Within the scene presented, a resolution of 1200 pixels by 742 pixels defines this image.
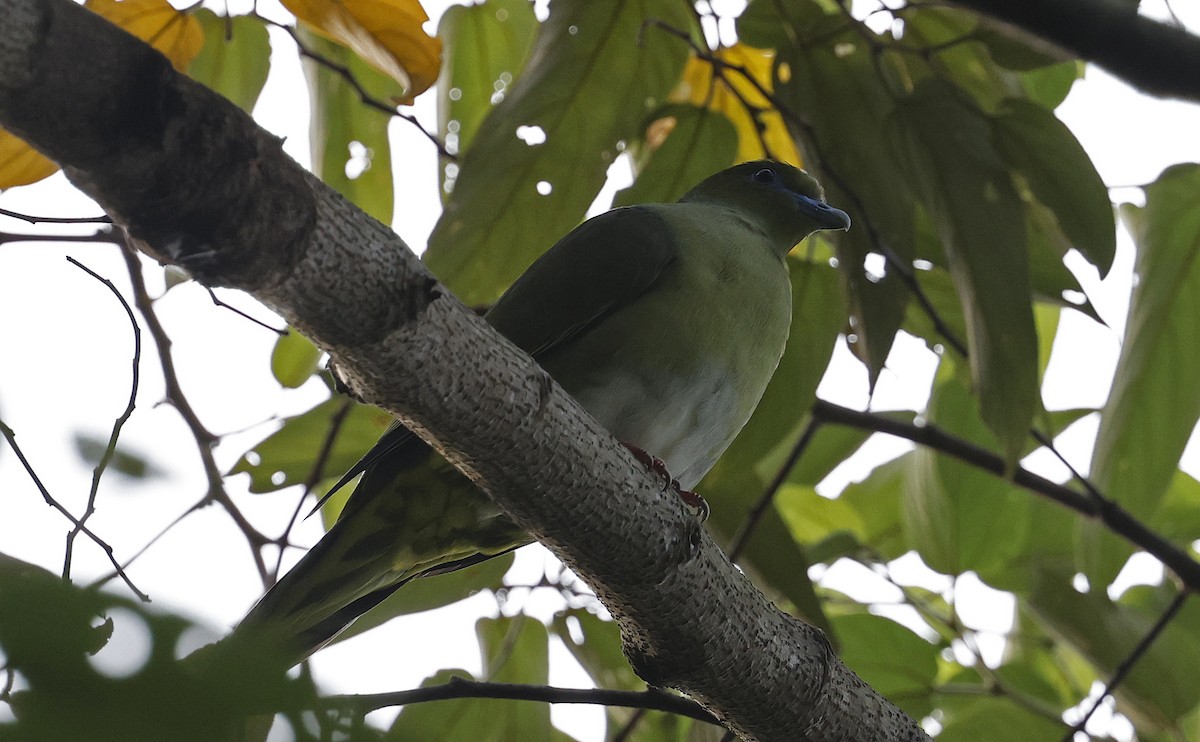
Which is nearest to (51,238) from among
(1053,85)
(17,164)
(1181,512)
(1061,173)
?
(17,164)

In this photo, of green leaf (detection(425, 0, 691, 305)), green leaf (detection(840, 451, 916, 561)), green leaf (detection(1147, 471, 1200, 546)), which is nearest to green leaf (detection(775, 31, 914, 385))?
green leaf (detection(425, 0, 691, 305))

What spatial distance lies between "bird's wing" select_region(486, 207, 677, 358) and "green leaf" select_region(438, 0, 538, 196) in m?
0.72

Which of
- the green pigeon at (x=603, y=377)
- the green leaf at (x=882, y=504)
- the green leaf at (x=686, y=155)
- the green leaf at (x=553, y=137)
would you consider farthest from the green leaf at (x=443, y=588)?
the green leaf at (x=882, y=504)

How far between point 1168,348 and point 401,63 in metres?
1.62

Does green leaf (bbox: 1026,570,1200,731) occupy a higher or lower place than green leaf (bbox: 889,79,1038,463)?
lower

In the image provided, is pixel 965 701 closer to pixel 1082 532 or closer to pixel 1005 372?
pixel 1082 532

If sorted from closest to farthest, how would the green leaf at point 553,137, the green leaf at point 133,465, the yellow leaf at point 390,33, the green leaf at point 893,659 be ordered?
the green leaf at point 133,465 → the yellow leaf at point 390,33 → the green leaf at point 553,137 → the green leaf at point 893,659

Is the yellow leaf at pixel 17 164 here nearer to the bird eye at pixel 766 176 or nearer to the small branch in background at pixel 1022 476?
the bird eye at pixel 766 176

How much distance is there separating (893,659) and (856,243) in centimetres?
94

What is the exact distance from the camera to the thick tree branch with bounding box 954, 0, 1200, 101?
0.77 meters

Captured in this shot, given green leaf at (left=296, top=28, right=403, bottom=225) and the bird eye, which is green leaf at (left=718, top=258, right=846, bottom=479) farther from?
green leaf at (left=296, top=28, right=403, bottom=225)

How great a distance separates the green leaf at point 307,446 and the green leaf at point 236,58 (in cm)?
67

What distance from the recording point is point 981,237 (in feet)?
7.15

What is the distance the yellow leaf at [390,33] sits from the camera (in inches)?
70.1
